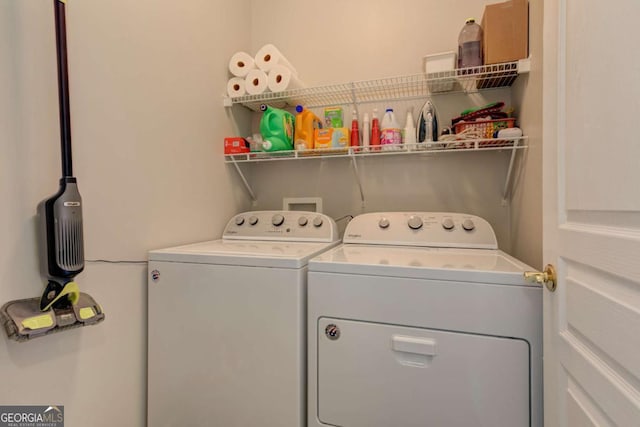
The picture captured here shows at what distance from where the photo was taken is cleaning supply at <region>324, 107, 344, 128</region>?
1799 millimetres

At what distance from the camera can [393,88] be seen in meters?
1.73

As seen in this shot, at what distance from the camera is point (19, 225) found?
868 mm

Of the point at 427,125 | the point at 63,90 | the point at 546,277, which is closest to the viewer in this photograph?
the point at 546,277

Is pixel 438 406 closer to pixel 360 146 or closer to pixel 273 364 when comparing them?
pixel 273 364

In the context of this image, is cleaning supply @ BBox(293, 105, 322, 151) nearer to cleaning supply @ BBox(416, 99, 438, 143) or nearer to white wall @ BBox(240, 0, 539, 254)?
white wall @ BBox(240, 0, 539, 254)

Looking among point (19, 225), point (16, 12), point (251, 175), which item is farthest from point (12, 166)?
point (251, 175)

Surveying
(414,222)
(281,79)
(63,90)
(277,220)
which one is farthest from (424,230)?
(63,90)

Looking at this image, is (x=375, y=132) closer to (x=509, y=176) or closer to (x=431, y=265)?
(x=509, y=176)

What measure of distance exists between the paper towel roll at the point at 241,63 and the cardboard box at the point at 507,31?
4.09ft

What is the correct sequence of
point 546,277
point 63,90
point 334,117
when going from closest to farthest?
point 546,277 → point 63,90 → point 334,117

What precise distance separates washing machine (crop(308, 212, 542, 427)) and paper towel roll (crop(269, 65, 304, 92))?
3.58ft

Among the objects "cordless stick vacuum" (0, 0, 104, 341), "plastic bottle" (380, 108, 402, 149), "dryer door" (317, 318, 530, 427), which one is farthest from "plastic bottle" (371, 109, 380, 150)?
"cordless stick vacuum" (0, 0, 104, 341)

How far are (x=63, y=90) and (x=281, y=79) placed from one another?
1.04 meters

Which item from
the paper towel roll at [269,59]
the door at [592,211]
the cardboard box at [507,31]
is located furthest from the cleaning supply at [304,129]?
the door at [592,211]
